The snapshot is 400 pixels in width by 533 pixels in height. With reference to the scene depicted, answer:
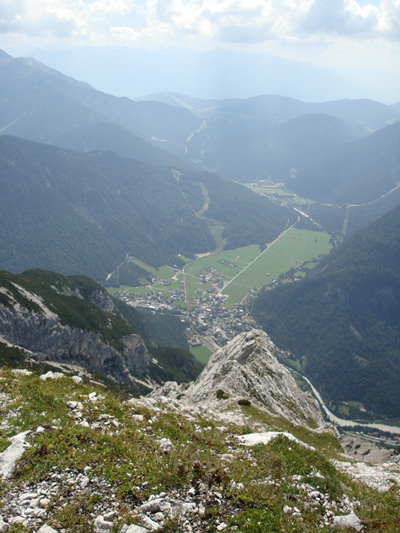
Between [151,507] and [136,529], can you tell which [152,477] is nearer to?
[151,507]

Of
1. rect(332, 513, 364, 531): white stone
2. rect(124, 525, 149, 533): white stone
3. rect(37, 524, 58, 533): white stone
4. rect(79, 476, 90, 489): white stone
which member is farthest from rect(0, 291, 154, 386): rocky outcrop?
rect(332, 513, 364, 531): white stone

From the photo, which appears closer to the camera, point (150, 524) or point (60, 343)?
point (150, 524)

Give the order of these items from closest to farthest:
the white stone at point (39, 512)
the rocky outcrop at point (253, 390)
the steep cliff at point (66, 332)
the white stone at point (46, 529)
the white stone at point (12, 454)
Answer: the white stone at point (46, 529), the white stone at point (39, 512), the white stone at point (12, 454), the rocky outcrop at point (253, 390), the steep cliff at point (66, 332)

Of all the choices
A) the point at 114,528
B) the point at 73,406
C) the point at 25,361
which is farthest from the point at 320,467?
the point at 25,361

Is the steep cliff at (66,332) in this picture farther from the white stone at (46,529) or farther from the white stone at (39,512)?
the white stone at (46,529)

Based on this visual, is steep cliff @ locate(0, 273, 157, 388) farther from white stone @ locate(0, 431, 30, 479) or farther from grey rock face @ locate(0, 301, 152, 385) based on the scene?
white stone @ locate(0, 431, 30, 479)

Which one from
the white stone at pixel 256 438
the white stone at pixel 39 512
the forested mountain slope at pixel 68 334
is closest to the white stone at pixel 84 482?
the white stone at pixel 39 512

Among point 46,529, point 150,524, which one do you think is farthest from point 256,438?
point 46,529
